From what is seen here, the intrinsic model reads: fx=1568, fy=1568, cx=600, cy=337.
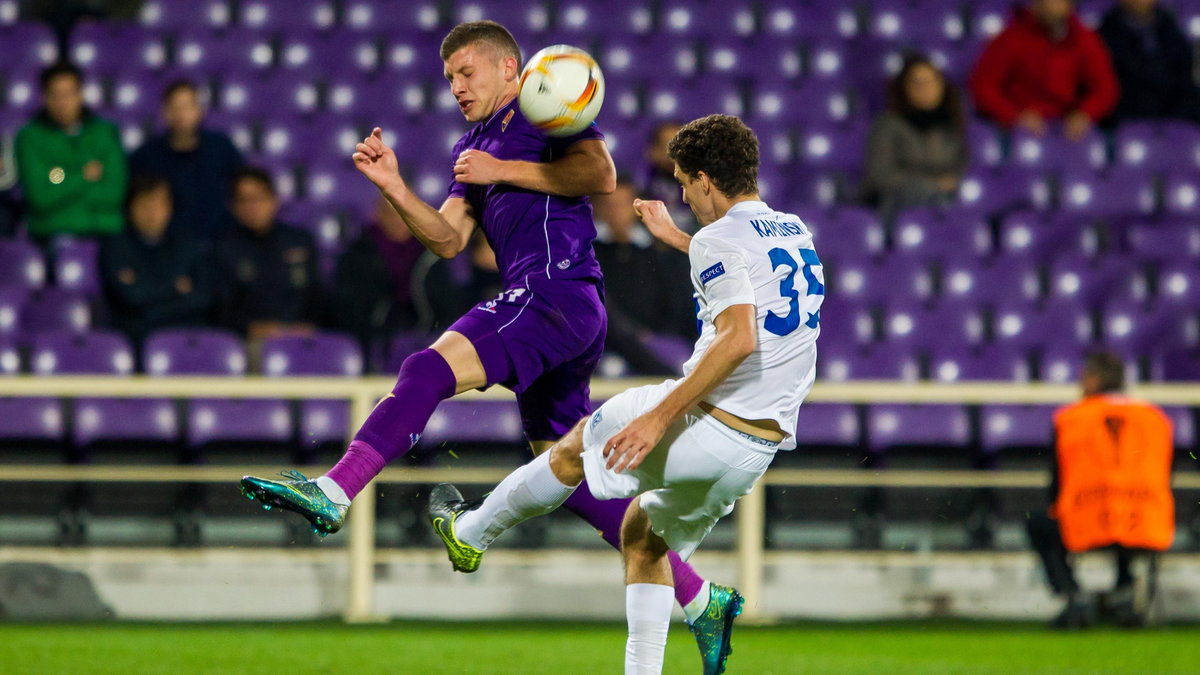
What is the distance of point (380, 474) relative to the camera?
293 inches

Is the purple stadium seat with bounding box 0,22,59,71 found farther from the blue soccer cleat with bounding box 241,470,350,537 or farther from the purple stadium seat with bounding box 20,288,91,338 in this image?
the blue soccer cleat with bounding box 241,470,350,537

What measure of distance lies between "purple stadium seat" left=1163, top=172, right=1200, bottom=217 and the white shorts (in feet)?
21.4

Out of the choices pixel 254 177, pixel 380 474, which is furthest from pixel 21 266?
pixel 380 474

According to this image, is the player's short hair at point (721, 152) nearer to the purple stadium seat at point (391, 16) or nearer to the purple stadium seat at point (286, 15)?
the purple stadium seat at point (391, 16)

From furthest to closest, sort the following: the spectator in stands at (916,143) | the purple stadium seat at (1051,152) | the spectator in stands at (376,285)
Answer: the purple stadium seat at (1051,152) < the spectator in stands at (916,143) < the spectator in stands at (376,285)

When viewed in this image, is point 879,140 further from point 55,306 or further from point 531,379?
point 531,379

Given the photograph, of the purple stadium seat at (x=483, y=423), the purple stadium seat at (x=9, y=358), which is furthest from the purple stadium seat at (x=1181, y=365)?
the purple stadium seat at (x=9, y=358)

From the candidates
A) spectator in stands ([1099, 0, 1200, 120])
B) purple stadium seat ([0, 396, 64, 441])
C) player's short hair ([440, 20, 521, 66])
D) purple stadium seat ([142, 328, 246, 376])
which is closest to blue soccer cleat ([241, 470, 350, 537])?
player's short hair ([440, 20, 521, 66])

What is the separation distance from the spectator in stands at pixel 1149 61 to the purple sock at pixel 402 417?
748 cm

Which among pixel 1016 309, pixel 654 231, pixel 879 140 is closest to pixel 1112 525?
pixel 1016 309

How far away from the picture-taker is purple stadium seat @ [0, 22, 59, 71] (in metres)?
10.2

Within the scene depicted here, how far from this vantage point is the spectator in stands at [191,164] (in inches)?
350

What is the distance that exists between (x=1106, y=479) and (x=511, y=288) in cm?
394

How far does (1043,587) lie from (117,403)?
4553 millimetres
